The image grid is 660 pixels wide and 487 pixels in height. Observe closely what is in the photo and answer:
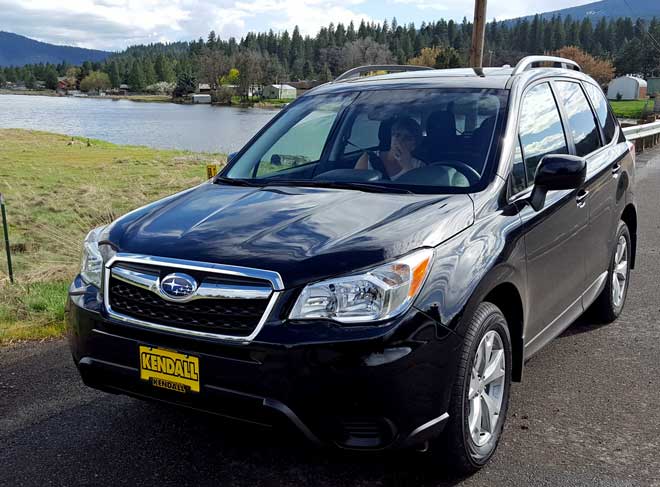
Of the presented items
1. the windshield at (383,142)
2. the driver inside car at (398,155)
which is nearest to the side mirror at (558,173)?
the windshield at (383,142)

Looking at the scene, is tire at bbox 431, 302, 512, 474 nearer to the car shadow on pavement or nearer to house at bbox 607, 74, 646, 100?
the car shadow on pavement

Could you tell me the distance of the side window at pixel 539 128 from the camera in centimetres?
393

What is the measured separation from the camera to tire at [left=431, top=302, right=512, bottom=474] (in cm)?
295

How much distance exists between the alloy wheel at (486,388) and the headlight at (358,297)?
56 centimetres

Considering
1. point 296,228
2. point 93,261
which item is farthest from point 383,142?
point 93,261

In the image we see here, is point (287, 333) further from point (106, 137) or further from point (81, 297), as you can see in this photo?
point (106, 137)

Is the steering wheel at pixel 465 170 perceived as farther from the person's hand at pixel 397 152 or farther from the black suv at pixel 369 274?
the person's hand at pixel 397 152

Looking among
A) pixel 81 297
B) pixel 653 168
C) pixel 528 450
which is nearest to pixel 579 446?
pixel 528 450

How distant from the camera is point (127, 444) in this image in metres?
3.54

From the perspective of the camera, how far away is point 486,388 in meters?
3.32

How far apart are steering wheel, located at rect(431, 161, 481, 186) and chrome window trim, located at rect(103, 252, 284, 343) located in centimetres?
133

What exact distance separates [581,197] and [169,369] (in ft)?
9.05

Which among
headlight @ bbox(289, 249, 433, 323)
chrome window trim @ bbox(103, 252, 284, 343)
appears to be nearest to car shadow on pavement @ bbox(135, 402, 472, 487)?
chrome window trim @ bbox(103, 252, 284, 343)

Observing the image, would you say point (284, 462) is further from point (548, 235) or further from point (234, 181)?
point (548, 235)
